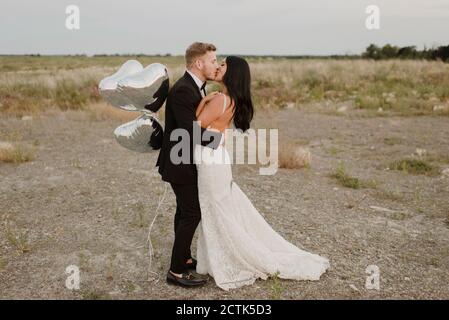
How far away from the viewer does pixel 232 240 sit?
12.7 ft

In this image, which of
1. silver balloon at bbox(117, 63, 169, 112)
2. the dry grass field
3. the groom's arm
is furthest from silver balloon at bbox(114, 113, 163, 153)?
the dry grass field

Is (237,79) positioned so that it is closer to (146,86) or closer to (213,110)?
(213,110)

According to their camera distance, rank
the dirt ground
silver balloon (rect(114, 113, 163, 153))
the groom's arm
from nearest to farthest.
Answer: the groom's arm → silver balloon (rect(114, 113, 163, 153)) → the dirt ground

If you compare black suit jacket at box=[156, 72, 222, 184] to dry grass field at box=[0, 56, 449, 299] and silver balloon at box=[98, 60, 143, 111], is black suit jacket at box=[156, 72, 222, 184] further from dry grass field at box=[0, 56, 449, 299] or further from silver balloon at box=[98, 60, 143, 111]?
dry grass field at box=[0, 56, 449, 299]

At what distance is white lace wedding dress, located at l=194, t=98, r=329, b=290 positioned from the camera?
12.1 feet

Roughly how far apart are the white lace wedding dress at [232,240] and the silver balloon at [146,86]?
0.54 meters

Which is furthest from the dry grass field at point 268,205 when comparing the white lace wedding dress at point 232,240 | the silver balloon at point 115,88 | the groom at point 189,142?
the silver balloon at point 115,88

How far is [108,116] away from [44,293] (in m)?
10.3

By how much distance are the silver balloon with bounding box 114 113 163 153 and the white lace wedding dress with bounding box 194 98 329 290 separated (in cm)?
43

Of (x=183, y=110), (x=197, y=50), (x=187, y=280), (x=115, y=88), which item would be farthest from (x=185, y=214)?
(x=197, y=50)

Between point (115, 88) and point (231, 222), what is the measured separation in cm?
140

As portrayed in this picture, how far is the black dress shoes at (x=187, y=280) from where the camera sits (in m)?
3.90

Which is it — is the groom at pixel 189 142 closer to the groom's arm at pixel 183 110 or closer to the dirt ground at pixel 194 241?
the groom's arm at pixel 183 110
